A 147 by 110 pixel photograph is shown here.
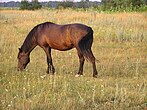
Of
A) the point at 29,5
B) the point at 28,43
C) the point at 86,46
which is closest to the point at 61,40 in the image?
the point at 86,46

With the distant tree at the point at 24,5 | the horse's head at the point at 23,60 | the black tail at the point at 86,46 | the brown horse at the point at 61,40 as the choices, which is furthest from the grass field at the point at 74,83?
the distant tree at the point at 24,5

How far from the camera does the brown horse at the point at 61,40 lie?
28.4 feet

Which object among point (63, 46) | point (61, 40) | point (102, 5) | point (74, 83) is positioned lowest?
point (102, 5)

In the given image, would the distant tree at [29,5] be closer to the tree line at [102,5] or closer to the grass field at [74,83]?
the tree line at [102,5]

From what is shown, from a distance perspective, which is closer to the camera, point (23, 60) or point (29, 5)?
point (23, 60)

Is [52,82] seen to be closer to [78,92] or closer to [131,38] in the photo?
[78,92]

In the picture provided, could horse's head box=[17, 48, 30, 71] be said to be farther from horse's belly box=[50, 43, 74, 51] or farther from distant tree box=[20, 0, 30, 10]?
distant tree box=[20, 0, 30, 10]

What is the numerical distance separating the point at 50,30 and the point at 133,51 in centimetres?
477

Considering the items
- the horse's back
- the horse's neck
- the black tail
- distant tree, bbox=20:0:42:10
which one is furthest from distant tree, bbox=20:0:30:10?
the black tail

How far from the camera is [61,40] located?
9.14m

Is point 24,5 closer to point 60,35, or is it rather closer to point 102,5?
point 102,5

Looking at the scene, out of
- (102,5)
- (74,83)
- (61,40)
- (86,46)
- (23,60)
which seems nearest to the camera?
(74,83)

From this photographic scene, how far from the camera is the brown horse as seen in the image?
28.4ft

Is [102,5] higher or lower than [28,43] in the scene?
lower
